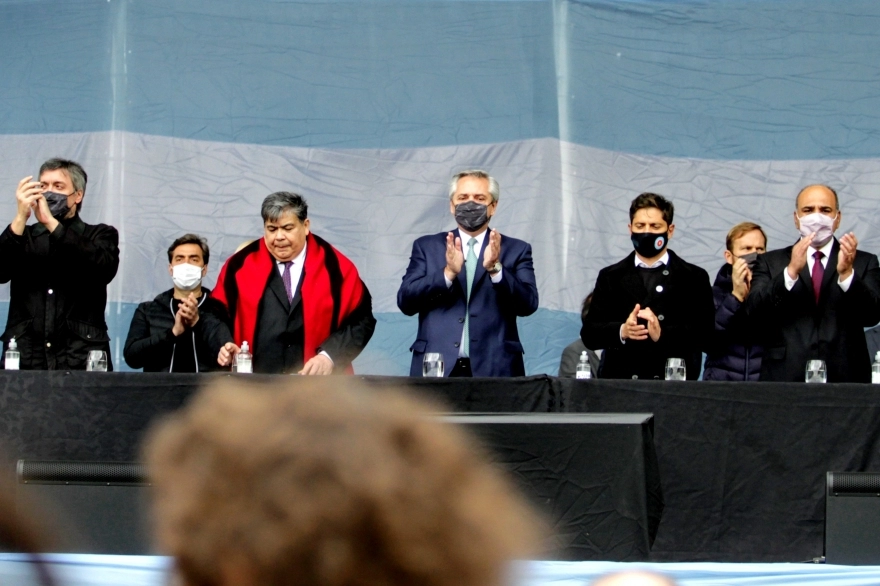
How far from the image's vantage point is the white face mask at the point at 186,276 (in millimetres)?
5355

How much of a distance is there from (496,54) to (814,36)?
165 cm

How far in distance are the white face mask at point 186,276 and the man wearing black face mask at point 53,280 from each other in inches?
14.3

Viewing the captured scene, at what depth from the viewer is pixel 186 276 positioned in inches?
211

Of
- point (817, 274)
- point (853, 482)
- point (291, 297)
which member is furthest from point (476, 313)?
point (853, 482)

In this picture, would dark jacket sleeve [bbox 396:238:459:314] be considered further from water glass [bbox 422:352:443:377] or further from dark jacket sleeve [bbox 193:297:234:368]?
dark jacket sleeve [bbox 193:297:234:368]

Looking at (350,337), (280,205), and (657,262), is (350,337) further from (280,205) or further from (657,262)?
(657,262)

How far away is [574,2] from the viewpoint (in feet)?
20.9

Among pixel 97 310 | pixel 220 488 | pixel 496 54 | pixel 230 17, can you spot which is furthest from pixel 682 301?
pixel 220 488

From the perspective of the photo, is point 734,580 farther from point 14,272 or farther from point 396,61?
point 396,61

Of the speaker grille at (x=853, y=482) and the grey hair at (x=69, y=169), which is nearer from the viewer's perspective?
the speaker grille at (x=853, y=482)

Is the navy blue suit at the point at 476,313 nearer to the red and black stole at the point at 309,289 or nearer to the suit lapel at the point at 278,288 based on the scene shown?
the red and black stole at the point at 309,289

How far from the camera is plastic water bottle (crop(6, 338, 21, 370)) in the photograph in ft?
15.9

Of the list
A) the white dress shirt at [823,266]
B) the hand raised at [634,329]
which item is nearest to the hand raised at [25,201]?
the hand raised at [634,329]

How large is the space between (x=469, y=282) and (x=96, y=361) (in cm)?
154
